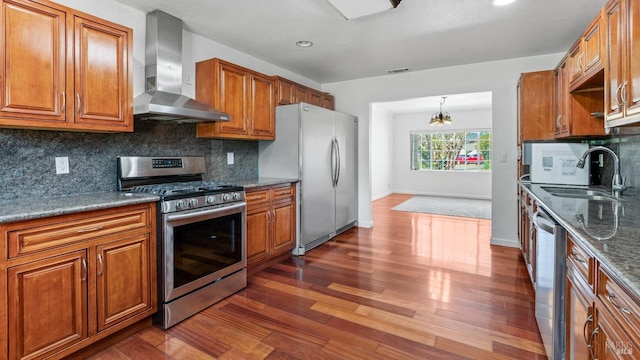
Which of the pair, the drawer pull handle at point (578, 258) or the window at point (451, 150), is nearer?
the drawer pull handle at point (578, 258)

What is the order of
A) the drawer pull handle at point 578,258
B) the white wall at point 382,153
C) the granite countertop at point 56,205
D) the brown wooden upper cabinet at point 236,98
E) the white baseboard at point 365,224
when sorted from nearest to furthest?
the drawer pull handle at point 578,258 < the granite countertop at point 56,205 < the brown wooden upper cabinet at point 236,98 < the white baseboard at point 365,224 < the white wall at point 382,153

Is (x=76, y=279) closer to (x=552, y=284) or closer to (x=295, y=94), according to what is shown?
(x=552, y=284)

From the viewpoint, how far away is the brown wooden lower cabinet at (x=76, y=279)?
1578 mm

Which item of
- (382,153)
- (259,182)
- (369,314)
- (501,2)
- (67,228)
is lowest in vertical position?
(369,314)

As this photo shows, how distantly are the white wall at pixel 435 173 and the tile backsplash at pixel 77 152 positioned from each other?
595 cm

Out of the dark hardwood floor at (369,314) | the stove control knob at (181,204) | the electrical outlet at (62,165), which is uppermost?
the electrical outlet at (62,165)

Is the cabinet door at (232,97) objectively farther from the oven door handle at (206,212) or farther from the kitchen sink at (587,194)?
the kitchen sink at (587,194)

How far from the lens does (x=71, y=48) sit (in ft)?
6.50

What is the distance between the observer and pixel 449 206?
281 inches

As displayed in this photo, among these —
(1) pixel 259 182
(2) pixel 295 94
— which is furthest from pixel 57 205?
(2) pixel 295 94

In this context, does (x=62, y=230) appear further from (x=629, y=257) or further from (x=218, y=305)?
(x=629, y=257)

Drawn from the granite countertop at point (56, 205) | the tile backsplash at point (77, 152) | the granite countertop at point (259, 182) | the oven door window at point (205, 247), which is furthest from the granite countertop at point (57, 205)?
the granite countertop at point (259, 182)

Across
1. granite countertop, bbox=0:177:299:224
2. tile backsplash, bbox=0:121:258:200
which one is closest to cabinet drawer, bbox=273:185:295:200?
tile backsplash, bbox=0:121:258:200

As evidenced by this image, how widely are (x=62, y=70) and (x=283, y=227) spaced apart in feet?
7.62
